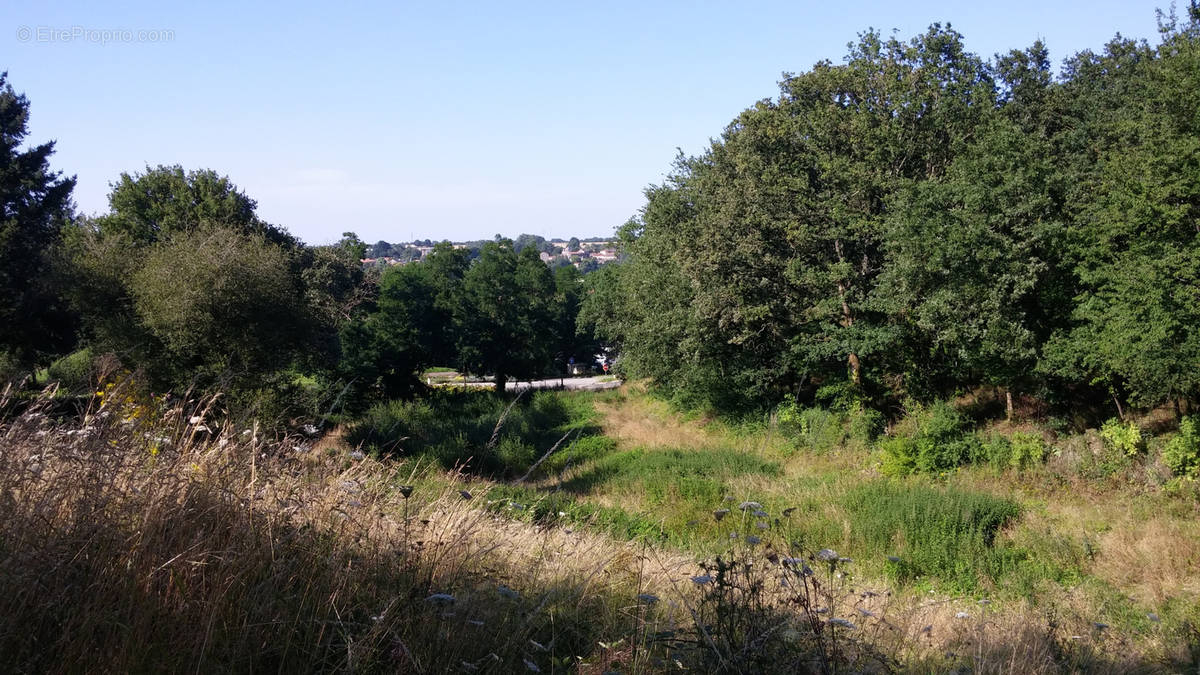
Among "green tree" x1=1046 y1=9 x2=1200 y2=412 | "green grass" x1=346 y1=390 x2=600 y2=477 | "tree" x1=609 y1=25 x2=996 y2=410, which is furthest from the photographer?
"tree" x1=609 y1=25 x2=996 y2=410

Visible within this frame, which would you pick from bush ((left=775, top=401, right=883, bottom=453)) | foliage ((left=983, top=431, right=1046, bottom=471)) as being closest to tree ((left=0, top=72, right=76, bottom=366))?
bush ((left=775, top=401, right=883, bottom=453))

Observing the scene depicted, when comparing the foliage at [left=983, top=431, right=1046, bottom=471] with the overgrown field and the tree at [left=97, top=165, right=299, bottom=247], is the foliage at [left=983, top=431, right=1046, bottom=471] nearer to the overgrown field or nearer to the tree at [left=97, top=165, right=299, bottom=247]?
the overgrown field

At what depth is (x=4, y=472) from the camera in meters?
3.12

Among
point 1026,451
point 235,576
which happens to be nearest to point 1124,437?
point 1026,451

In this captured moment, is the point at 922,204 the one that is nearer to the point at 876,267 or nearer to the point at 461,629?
the point at 876,267

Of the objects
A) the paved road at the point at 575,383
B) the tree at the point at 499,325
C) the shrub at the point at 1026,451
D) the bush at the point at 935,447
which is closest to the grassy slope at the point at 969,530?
the shrub at the point at 1026,451

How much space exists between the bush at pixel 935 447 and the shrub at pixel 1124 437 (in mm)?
2624

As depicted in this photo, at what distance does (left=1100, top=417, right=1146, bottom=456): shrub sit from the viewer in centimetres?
1638

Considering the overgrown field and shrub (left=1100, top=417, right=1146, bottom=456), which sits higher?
the overgrown field

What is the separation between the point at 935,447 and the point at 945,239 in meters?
5.05

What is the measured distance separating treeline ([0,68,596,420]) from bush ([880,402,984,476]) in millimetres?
13382

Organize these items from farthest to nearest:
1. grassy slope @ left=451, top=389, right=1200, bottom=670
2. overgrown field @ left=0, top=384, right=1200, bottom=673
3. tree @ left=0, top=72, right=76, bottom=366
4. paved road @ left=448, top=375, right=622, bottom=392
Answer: paved road @ left=448, top=375, right=622, bottom=392 < tree @ left=0, top=72, right=76, bottom=366 < grassy slope @ left=451, top=389, right=1200, bottom=670 < overgrown field @ left=0, top=384, right=1200, bottom=673

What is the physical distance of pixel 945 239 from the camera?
1808cm

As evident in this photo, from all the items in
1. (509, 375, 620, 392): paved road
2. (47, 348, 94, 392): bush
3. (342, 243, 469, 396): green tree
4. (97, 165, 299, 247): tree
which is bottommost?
(509, 375, 620, 392): paved road
